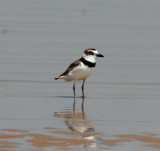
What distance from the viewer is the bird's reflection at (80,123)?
8.31m

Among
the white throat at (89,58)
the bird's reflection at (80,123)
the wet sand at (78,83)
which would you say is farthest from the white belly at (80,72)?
the bird's reflection at (80,123)

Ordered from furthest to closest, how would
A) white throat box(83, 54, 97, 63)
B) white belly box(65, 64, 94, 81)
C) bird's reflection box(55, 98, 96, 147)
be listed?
1. white throat box(83, 54, 97, 63)
2. white belly box(65, 64, 94, 81)
3. bird's reflection box(55, 98, 96, 147)

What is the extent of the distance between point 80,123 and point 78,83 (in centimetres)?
522

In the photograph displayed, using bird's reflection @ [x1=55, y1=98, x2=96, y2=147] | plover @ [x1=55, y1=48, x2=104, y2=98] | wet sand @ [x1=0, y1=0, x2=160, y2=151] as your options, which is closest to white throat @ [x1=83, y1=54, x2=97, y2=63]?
plover @ [x1=55, y1=48, x2=104, y2=98]

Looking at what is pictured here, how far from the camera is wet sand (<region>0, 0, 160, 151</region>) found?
838 cm

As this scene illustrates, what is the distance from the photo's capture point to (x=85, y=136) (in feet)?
27.5

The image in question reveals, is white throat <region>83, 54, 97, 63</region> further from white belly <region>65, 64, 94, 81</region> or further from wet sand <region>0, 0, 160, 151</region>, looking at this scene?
wet sand <region>0, 0, 160, 151</region>

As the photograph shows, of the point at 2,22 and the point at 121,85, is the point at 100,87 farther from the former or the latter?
the point at 2,22

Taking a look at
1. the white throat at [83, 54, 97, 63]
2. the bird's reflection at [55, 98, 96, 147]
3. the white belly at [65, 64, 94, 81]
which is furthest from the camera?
the white throat at [83, 54, 97, 63]

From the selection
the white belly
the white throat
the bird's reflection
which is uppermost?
the white throat

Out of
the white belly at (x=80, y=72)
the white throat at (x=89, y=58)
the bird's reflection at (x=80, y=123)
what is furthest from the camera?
the white throat at (x=89, y=58)

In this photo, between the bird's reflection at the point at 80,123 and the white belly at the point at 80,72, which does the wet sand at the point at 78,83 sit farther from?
the white belly at the point at 80,72

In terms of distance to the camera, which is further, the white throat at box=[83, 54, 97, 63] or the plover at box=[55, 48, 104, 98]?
the white throat at box=[83, 54, 97, 63]

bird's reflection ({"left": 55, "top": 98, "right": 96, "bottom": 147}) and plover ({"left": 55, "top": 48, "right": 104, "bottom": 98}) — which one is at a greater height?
plover ({"left": 55, "top": 48, "right": 104, "bottom": 98})
